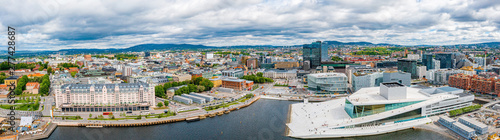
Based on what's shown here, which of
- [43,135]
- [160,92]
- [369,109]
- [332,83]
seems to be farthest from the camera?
[332,83]

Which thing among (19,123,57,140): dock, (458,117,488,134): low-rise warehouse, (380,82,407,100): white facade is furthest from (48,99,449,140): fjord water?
(380,82,407,100): white facade

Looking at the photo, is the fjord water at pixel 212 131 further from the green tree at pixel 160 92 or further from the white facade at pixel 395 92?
the green tree at pixel 160 92

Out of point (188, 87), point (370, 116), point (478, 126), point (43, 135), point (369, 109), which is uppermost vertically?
point (188, 87)

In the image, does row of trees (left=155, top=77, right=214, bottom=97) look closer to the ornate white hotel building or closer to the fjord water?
the ornate white hotel building

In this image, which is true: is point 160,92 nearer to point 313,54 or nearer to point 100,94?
point 100,94

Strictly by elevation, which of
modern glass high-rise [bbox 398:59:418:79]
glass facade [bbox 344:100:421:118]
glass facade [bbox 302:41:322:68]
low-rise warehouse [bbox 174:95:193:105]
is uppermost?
glass facade [bbox 302:41:322:68]

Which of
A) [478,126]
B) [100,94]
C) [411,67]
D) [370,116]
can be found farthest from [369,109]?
[411,67]
